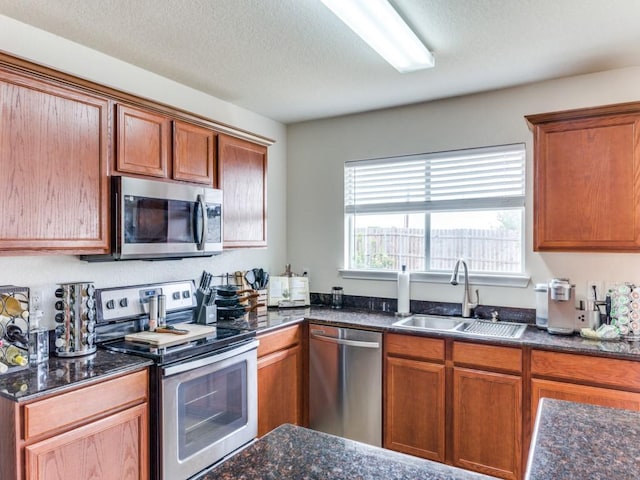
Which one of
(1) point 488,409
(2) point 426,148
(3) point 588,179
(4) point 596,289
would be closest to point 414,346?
(1) point 488,409

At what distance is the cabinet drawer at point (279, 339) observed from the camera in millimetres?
2723

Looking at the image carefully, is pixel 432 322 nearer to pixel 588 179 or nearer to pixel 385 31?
pixel 588 179

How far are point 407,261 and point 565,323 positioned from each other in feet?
3.91

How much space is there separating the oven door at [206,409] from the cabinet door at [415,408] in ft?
2.82

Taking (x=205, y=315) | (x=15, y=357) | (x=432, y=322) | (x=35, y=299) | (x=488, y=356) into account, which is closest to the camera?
(x=15, y=357)

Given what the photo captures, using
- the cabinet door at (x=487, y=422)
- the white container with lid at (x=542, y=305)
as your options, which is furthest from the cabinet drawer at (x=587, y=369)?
the white container with lid at (x=542, y=305)

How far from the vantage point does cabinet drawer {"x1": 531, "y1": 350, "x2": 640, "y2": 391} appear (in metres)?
2.13

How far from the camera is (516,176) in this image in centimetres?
299

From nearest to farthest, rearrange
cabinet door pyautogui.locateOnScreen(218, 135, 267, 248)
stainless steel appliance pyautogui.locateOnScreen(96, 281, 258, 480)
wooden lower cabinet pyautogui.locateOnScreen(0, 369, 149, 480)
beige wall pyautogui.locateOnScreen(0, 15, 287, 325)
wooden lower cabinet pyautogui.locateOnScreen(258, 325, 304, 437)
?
wooden lower cabinet pyautogui.locateOnScreen(0, 369, 149, 480) → stainless steel appliance pyautogui.locateOnScreen(96, 281, 258, 480) → beige wall pyautogui.locateOnScreen(0, 15, 287, 325) → wooden lower cabinet pyautogui.locateOnScreen(258, 325, 304, 437) → cabinet door pyautogui.locateOnScreen(218, 135, 267, 248)

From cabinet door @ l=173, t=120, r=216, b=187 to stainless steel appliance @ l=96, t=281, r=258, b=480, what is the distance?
705 millimetres

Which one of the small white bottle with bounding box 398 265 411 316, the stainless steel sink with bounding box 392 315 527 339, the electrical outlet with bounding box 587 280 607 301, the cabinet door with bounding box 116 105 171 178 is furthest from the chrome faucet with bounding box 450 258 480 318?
the cabinet door with bounding box 116 105 171 178

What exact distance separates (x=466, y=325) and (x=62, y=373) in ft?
7.65

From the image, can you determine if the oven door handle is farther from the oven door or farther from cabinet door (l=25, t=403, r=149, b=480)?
cabinet door (l=25, t=403, r=149, b=480)

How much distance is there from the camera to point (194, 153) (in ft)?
8.63
